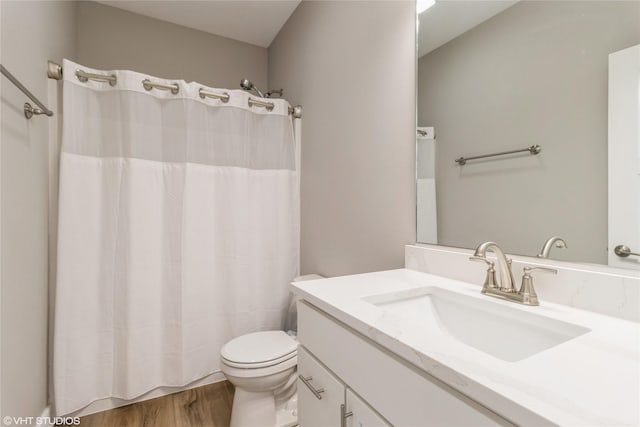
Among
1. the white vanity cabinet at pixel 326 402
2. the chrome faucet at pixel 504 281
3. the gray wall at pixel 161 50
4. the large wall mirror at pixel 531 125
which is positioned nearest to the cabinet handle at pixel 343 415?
the white vanity cabinet at pixel 326 402

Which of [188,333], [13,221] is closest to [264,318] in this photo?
[188,333]

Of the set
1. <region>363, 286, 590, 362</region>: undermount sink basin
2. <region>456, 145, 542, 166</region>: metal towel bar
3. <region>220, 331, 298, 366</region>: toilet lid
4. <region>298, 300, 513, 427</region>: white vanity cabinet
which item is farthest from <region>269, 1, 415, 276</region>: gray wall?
<region>298, 300, 513, 427</region>: white vanity cabinet

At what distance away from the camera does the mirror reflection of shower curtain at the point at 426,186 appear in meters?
1.17

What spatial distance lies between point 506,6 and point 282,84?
1.78 m

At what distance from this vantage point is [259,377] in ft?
4.43

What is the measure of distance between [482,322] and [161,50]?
9.00 feet

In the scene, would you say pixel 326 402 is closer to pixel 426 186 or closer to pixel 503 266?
pixel 503 266

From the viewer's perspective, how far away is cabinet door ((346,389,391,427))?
63 cm

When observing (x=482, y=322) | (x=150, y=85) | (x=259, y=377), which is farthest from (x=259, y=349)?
(x=150, y=85)

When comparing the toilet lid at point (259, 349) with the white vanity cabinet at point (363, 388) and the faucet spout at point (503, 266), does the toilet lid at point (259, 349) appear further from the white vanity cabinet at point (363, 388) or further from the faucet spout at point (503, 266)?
the faucet spout at point (503, 266)

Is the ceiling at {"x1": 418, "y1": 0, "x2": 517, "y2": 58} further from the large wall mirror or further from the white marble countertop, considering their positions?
the white marble countertop

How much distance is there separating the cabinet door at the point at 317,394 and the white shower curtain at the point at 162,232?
110 cm

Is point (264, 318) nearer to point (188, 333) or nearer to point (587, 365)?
point (188, 333)

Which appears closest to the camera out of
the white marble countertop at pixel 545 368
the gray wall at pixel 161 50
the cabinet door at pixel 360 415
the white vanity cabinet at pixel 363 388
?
the white marble countertop at pixel 545 368
